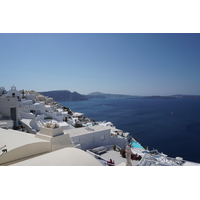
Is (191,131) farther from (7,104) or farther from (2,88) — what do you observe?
(2,88)

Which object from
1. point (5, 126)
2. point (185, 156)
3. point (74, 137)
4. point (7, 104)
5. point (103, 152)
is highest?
point (7, 104)

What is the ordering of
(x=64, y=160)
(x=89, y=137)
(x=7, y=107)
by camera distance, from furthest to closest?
(x=89, y=137), (x=7, y=107), (x=64, y=160)

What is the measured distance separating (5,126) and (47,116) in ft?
60.5

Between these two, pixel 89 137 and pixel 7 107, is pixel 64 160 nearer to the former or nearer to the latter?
pixel 89 137

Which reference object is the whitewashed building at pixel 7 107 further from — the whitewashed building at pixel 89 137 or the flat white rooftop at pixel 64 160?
the flat white rooftop at pixel 64 160

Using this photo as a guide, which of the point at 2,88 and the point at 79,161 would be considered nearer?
the point at 79,161

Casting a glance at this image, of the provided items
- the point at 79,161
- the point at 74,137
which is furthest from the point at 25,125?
the point at 79,161

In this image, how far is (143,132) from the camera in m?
41.9

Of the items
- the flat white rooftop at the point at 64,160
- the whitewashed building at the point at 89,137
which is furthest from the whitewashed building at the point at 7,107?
the flat white rooftop at the point at 64,160

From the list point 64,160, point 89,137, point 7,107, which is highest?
point 7,107

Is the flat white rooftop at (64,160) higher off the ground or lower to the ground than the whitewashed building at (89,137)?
higher

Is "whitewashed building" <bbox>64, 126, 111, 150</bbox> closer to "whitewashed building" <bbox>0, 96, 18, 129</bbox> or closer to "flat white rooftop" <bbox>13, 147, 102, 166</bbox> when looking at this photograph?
"whitewashed building" <bbox>0, 96, 18, 129</bbox>

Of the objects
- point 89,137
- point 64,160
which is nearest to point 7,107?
point 89,137

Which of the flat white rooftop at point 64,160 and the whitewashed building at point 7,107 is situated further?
the whitewashed building at point 7,107
